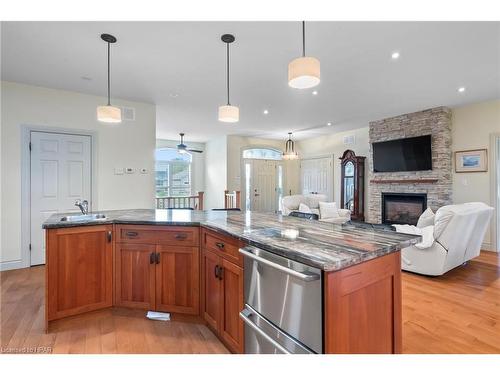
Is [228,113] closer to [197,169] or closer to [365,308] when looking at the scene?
[365,308]

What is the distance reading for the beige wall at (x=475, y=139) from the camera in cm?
460

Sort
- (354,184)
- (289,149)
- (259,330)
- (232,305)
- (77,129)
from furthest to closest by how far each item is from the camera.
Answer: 1. (289,149)
2. (354,184)
3. (77,129)
4. (232,305)
5. (259,330)

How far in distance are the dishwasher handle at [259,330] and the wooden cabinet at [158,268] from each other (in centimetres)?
75

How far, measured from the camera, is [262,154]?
868cm

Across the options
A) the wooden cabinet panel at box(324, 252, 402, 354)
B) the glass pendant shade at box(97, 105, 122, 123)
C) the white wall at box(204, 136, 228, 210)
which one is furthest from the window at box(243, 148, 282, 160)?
the wooden cabinet panel at box(324, 252, 402, 354)

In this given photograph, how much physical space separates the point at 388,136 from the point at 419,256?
330cm

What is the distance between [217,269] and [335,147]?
6635 mm

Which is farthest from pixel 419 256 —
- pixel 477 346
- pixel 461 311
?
pixel 477 346

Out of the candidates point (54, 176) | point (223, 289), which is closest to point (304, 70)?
point (223, 289)

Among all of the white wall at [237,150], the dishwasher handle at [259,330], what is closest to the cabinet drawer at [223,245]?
the dishwasher handle at [259,330]

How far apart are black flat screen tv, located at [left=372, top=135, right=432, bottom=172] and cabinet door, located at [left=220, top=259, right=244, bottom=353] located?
5034mm

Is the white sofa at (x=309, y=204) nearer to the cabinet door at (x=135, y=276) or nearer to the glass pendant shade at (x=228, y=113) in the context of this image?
the glass pendant shade at (x=228, y=113)

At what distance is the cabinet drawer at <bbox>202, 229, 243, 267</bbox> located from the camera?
A: 173 cm

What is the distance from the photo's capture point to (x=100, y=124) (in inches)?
170
